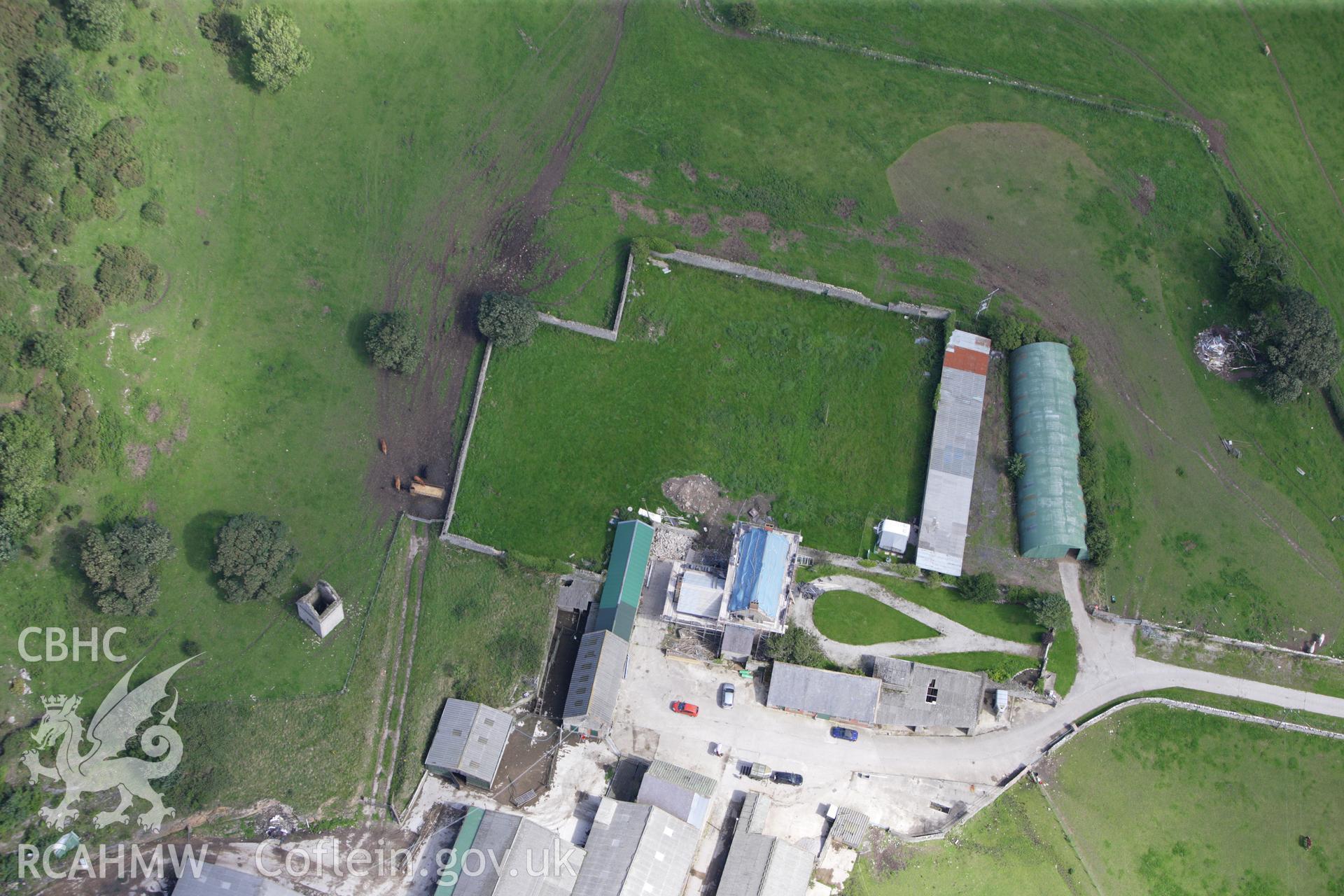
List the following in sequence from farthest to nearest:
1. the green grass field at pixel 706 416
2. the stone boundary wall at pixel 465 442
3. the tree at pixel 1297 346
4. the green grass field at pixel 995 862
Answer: the tree at pixel 1297 346, the green grass field at pixel 706 416, the stone boundary wall at pixel 465 442, the green grass field at pixel 995 862

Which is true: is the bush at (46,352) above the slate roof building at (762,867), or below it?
above

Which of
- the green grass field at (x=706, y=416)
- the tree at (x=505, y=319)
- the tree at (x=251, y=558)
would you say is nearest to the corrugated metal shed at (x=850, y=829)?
the green grass field at (x=706, y=416)

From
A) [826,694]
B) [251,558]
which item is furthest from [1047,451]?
[251,558]

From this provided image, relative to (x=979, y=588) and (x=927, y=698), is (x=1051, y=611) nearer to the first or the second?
(x=979, y=588)

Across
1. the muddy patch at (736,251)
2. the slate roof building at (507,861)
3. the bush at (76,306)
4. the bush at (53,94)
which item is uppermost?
the muddy patch at (736,251)

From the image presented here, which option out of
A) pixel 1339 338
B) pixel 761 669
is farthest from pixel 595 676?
pixel 1339 338

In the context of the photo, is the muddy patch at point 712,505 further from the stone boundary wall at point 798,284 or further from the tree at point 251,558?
the tree at point 251,558

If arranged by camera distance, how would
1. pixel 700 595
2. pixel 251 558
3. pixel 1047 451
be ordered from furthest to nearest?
pixel 1047 451 < pixel 700 595 < pixel 251 558
